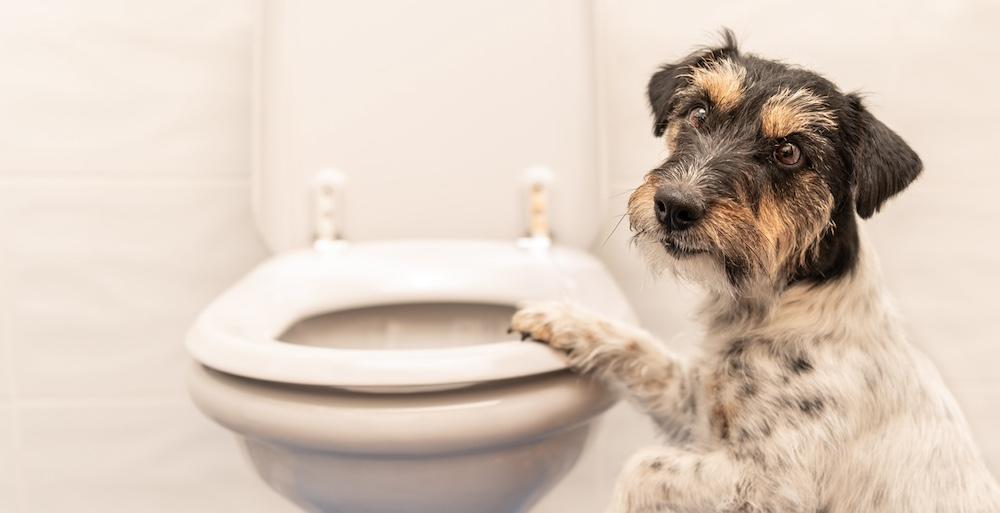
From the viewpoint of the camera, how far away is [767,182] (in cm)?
85

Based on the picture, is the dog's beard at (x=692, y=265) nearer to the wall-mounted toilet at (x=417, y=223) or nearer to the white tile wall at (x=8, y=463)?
the wall-mounted toilet at (x=417, y=223)

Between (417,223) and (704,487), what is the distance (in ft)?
2.17

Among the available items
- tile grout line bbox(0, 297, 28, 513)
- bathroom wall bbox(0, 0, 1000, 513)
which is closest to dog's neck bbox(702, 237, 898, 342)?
bathroom wall bbox(0, 0, 1000, 513)

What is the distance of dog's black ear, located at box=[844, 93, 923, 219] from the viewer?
32.3 inches

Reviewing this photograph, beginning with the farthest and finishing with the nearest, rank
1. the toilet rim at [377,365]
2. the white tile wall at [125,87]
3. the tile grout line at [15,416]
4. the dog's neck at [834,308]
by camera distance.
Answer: the tile grout line at [15,416] → the white tile wall at [125,87] → the dog's neck at [834,308] → the toilet rim at [377,365]

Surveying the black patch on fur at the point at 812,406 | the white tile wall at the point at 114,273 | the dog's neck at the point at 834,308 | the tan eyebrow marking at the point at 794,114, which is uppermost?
the tan eyebrow marking at the point at 794,114

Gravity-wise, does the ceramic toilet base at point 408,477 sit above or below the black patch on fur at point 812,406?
below

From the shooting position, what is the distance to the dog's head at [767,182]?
820mm

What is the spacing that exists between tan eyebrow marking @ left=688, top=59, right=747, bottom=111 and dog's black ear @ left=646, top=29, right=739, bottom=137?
0.07 m

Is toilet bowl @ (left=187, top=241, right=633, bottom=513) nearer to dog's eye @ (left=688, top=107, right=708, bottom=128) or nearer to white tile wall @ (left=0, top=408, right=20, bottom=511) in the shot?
dog's eye @ (left=688, top=107, right=708, bottom=128)

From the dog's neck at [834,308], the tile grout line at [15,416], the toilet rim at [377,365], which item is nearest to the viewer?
the toilet rim at [377,365]

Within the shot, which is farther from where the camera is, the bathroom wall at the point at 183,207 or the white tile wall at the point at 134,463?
the white tile wall at the point at 134,463

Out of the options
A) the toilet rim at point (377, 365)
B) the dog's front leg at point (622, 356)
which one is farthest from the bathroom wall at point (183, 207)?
the toilet rim at point (377, 365)

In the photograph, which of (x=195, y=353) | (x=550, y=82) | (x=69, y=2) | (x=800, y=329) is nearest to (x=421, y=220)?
(x=550, y=82)
